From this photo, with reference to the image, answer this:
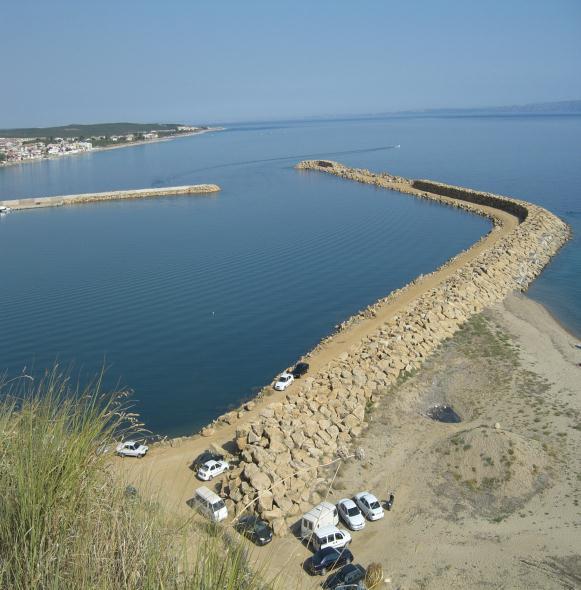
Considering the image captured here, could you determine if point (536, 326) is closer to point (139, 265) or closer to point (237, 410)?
point (237, 410)

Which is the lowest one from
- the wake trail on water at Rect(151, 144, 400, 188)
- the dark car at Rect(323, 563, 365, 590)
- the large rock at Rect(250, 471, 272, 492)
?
the dark car at Rect(323, 563, 365, 590)

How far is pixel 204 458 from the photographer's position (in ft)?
52.9

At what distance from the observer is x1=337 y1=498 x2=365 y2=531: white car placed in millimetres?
13453

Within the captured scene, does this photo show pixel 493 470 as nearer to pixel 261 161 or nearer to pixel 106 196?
pixel 106 196

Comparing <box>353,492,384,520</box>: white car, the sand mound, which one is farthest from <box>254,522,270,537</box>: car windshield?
the sand mound

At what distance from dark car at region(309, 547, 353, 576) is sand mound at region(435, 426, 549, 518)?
394cm

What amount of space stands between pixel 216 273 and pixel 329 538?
26.4 metres

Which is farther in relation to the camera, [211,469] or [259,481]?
[211,469]

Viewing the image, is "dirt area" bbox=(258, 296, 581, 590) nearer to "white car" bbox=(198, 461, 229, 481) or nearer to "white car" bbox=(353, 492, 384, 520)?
"white car" bbox=(353, 492, 384, 520)

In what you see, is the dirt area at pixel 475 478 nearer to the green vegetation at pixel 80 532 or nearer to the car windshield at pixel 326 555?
the car windshield at pixel 326 555

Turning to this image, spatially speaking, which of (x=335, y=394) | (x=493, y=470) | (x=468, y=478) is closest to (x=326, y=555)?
(x=468, y=478)

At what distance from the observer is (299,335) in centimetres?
2742

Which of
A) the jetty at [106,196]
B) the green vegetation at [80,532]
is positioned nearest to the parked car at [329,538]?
the green vegetation at [80,532]

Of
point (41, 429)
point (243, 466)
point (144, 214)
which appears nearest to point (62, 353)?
point (243, 466)
